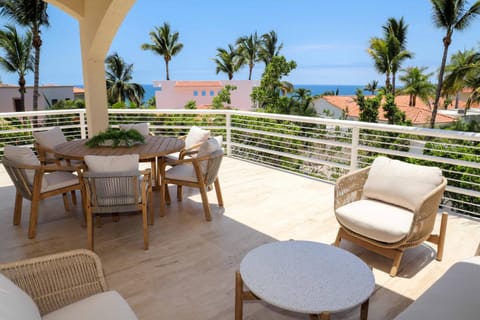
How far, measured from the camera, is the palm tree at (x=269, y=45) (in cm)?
3122

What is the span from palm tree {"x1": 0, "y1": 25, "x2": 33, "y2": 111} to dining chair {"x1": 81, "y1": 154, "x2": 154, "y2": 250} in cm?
2063

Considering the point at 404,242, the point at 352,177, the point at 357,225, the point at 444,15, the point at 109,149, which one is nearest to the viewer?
the point at 404,242

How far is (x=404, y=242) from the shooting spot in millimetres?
2623

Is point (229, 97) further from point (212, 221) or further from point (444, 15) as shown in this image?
point (212, 221)

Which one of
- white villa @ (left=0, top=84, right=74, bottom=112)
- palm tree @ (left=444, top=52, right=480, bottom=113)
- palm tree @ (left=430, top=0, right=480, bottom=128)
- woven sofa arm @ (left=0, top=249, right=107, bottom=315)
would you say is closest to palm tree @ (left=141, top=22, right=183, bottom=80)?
white villa @ (left=0, top=84, right=74, bottom=112)

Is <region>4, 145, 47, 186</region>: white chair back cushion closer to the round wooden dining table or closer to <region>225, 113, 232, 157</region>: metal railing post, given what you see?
the round wooden dining table

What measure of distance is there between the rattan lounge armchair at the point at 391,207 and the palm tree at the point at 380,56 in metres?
22.1

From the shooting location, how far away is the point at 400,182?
2969 millimetres

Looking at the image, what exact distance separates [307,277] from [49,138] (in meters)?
3.72

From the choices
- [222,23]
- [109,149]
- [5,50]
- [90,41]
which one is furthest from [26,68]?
[222,23]

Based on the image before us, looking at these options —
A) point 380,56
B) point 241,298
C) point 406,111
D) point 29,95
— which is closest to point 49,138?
point 241,298

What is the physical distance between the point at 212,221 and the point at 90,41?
11.9 ft

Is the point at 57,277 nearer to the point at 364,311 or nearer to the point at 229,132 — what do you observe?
the point at 364,311

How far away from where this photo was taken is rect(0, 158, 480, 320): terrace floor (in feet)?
7.80
